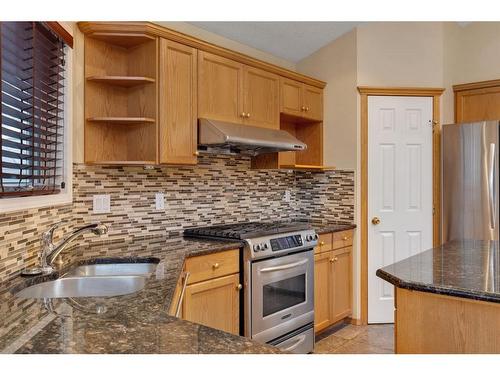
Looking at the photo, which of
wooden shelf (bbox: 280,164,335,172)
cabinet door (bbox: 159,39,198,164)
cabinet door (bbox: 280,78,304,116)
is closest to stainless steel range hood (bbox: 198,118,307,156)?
cabinet door (bbox: 159,39,198,164)

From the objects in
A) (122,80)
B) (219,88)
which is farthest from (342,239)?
(122,80)

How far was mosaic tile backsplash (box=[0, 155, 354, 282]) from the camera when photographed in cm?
188

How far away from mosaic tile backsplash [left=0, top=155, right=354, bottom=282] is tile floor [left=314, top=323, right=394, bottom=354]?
0.96 metres

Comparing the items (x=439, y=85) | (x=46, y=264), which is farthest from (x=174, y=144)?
(x=439, y=85)

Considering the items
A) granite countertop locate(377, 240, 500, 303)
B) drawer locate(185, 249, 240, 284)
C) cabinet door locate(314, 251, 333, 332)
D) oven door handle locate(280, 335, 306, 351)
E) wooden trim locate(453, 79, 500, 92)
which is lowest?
oven door handle locate(280, 335, 306, 351)

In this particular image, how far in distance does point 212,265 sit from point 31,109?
48.2 inches

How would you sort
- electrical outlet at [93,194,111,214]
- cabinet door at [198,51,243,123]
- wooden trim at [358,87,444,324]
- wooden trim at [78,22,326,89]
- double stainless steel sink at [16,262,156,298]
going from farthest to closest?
wooden trim at [358,87,444,324]
cabinet door at [198,51,243,123]
electrical outlet at [93,194,111,214]
wooden trim at [78,22,326,89]
double stainless steel sink at [16,262,156,298]

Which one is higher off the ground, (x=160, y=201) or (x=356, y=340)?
(x=160, y=201)

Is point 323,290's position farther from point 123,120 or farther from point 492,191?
point 123,120

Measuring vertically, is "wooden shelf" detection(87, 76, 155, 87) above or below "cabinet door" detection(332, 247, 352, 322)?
above

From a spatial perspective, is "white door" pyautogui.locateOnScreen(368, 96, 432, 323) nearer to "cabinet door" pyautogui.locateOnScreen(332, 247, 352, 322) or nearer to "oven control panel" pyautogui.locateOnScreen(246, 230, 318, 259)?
"cabinet door" pyautogui.locateOnScreen(332, 247, 352, 322)

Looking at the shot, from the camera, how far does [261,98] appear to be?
3.31 meters

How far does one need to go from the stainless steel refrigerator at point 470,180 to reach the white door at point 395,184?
0.61ft

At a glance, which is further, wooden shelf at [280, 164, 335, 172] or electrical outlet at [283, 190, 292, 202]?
electrical outlet at [283, 190, 292, 202]
